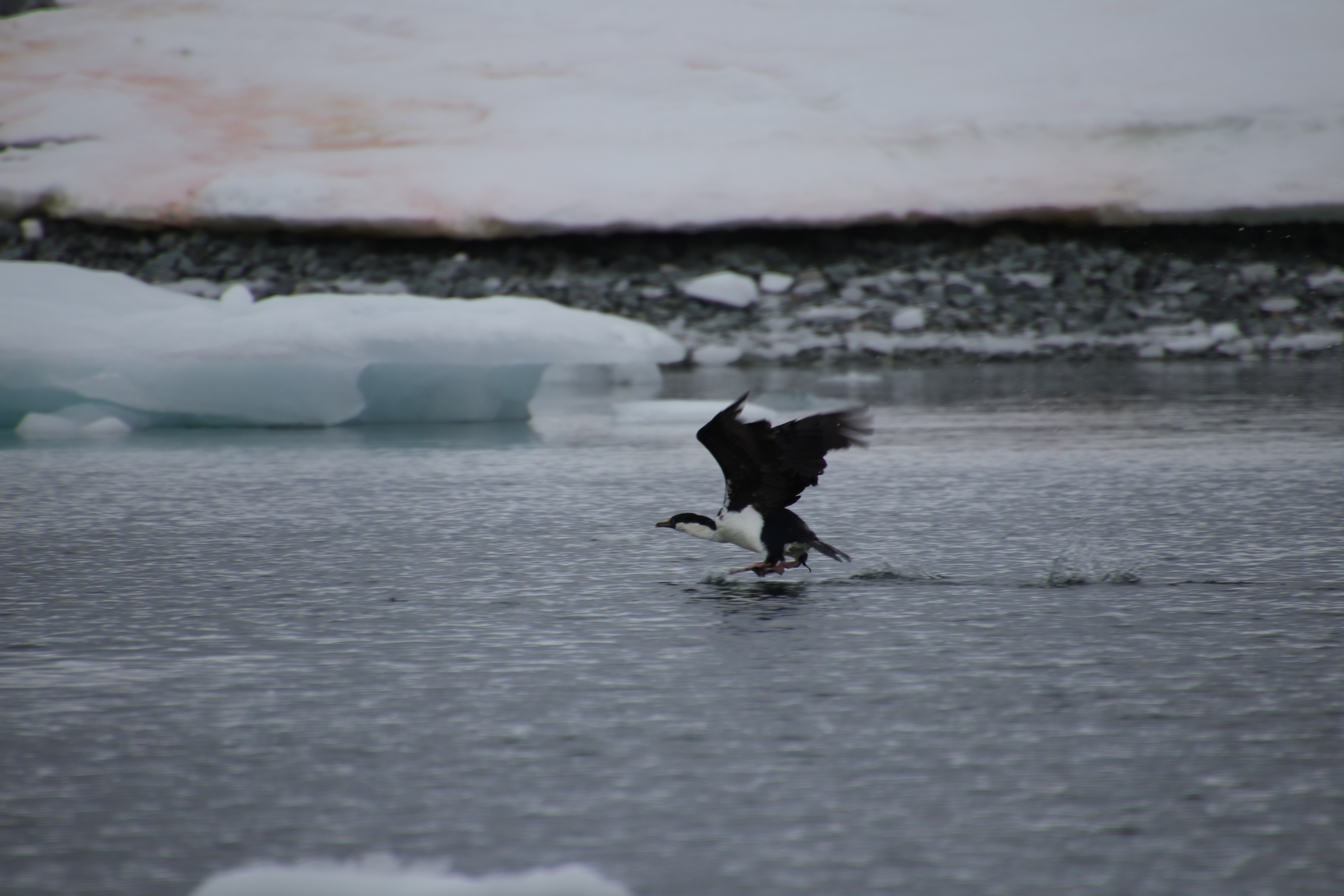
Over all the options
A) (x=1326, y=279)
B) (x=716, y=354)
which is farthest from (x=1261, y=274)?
(x=716, y=354)

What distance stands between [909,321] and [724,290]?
9.20 ft

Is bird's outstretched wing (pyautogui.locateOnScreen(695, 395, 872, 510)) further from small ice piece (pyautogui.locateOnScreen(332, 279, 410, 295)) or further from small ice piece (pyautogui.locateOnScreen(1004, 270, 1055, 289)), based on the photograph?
small ice piece (pyautogui.locateOnScreen(1004, 270, 1055, 289))

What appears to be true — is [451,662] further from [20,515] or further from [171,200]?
[171,200]

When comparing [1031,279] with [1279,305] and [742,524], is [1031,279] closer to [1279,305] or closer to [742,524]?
[1279,305]

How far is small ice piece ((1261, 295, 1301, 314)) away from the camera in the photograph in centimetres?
2328

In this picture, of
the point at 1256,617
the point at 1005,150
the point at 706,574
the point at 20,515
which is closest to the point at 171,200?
the point at 1005,150

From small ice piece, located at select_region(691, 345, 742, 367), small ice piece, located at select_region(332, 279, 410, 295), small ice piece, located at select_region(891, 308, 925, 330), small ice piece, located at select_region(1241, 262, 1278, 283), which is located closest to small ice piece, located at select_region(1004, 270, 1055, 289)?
small ice piece, located at select_region(891, 308, 925, 330)

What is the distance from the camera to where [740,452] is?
4535 mm

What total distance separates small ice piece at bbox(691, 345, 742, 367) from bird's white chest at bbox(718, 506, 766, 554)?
692 inches

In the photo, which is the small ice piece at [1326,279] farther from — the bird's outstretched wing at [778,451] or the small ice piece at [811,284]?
the bird's outstretched wing at [778,451]

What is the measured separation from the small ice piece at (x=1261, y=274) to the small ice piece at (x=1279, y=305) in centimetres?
32

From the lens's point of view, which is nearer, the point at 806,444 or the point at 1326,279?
the point at 806,444

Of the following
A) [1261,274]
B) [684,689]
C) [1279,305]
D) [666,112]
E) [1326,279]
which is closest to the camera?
[684,689]

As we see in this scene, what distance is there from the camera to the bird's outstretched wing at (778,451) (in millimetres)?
4496
